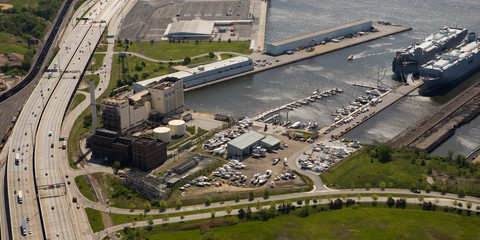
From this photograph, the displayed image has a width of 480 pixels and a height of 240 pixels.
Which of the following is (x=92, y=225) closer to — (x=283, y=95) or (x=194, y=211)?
(x=194, y=211)

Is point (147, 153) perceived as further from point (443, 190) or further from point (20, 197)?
point (443, 190)

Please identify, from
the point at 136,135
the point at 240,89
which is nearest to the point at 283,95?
the point at 240,89

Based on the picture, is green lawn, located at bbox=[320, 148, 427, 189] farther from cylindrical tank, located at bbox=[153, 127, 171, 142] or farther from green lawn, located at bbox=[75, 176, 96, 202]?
green lawn, located at bbox=[75, 176, 96, 202]

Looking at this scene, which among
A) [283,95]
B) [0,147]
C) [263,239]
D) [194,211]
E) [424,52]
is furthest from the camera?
[424,52]

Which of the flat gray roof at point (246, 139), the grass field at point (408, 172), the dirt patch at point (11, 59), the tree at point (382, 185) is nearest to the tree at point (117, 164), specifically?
the flat gray roof at point (246, 139)

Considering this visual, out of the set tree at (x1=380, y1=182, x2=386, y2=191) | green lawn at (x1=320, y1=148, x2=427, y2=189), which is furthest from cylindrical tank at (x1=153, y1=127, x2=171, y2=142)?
tree at (x1=380, y1=182, x2=386, y2=191)

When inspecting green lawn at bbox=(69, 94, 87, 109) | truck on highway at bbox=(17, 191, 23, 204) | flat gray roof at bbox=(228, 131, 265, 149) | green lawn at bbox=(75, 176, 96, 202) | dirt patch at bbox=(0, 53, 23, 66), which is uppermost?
dirt patch at bbox=(0, 53, 23, 66)
